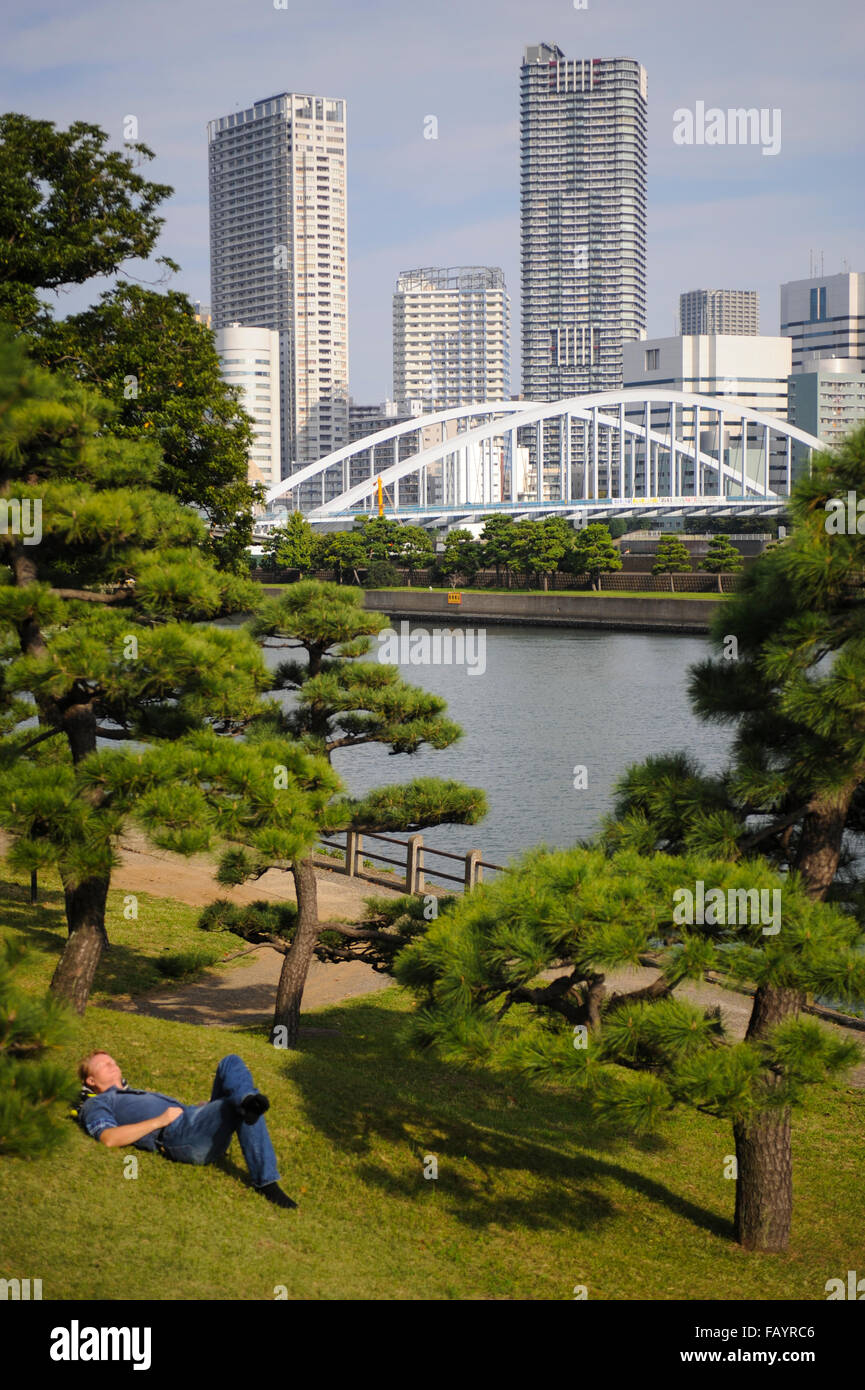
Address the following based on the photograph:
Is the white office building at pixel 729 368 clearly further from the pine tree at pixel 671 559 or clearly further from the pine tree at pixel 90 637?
the pine tree at pixel 90 637

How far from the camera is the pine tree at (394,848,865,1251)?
17.9 feet

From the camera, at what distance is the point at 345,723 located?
9.98m

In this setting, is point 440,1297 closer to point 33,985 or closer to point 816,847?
point 816,847

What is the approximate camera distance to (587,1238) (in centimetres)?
672

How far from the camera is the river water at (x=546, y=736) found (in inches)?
848

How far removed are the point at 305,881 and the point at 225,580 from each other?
91.1 inches

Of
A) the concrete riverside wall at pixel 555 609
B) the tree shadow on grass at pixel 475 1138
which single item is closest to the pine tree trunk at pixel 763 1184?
the tree shadow on grass at pixel 475 1138

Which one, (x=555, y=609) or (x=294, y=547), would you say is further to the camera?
(x=294, y=547)

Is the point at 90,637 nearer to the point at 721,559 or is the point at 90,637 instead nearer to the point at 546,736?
the point at 546,736

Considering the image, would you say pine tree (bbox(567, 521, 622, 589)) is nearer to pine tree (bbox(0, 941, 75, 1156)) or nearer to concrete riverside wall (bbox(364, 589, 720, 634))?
concrete riverside wall (bbox(364, 589, 720, 634))

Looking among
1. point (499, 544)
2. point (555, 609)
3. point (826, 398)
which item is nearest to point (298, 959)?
point (555, 609)

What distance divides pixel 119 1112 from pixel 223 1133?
522mm

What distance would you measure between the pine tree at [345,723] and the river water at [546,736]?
1485 millimetres

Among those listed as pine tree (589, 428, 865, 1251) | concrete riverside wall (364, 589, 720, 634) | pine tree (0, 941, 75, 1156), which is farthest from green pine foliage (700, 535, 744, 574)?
pine tree (0, 941, 75, 1156)
